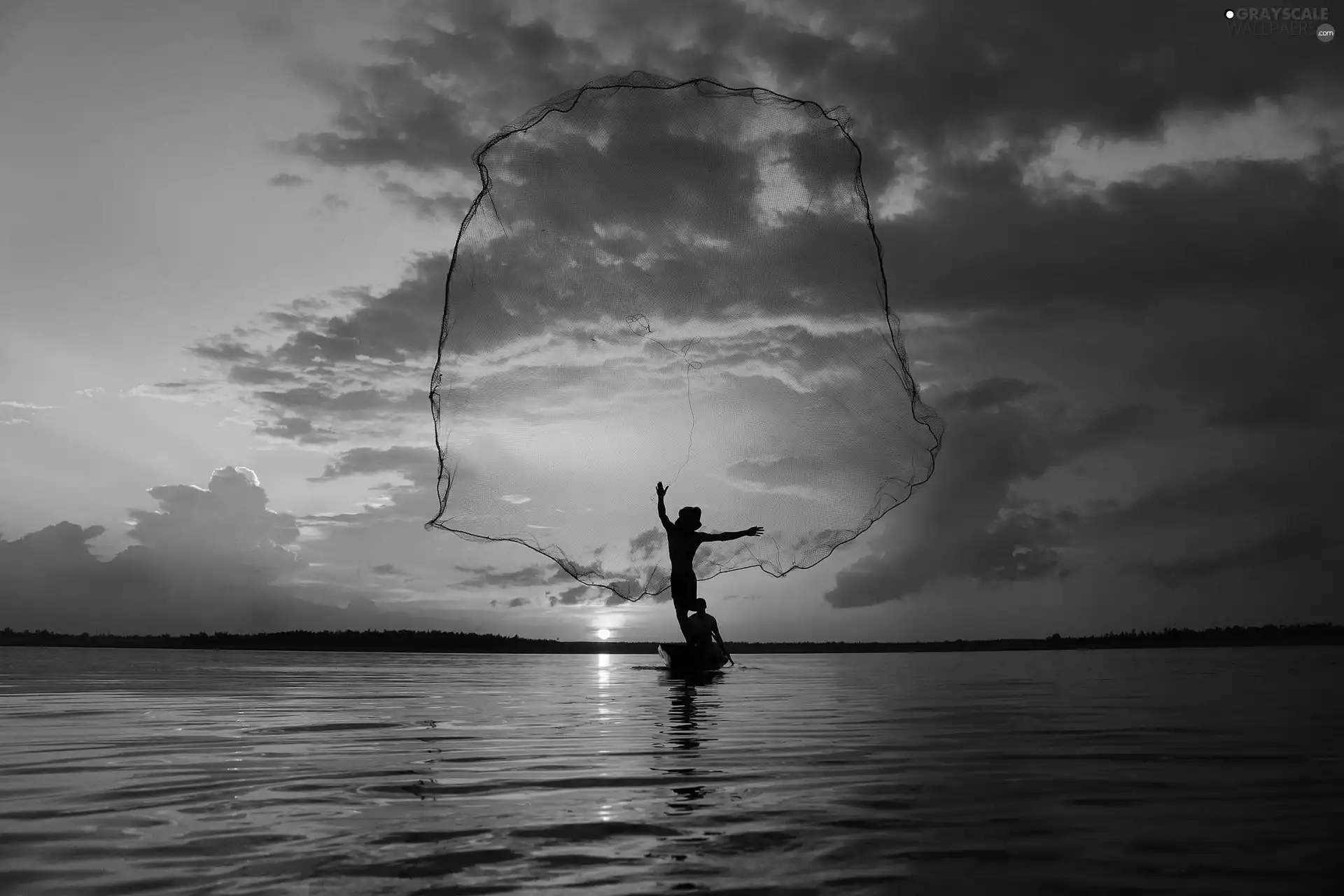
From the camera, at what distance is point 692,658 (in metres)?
22.1

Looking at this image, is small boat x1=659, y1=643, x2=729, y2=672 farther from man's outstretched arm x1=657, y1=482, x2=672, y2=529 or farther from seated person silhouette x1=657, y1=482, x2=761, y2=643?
man's outstretched arm x1=657, y1=482, x2=672, y2=529

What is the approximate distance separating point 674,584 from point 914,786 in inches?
454

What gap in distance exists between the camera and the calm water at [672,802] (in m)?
4.27

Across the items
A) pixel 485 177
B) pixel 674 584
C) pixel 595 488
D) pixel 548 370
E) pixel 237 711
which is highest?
pixel 485 177

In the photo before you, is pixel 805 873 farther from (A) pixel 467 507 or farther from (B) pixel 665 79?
(B) pixel 665 79

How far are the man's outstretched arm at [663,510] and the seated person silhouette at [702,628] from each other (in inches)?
236

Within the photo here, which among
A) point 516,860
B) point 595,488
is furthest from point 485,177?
point 516,860

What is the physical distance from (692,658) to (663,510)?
8.81m

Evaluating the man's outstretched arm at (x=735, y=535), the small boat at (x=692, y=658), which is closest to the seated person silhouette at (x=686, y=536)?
the man's outstretched arm at (x=735, y=535)

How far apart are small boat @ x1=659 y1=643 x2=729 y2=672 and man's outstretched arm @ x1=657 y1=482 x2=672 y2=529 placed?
8.00 metres

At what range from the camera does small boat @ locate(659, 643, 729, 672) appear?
2202 cm

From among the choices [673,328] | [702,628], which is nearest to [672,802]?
[673,328]

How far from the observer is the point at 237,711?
47.4 feet

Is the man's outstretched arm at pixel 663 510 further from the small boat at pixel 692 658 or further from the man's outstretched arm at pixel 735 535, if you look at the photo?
the small boat at pixel 692 658
